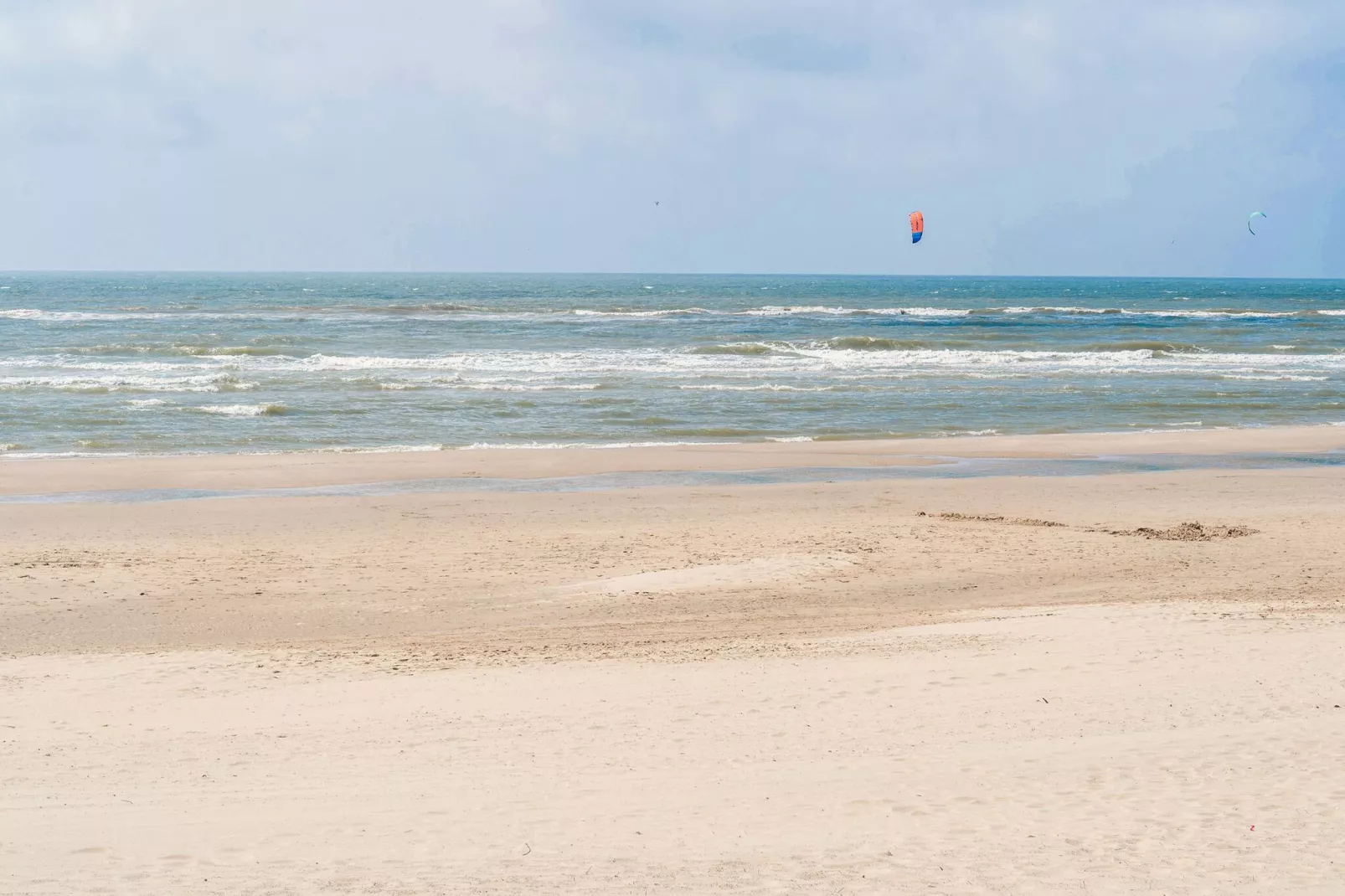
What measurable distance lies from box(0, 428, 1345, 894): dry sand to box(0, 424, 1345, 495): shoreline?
2.52 m

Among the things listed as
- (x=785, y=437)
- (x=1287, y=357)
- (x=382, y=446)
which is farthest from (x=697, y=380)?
(x=1287, y=357)

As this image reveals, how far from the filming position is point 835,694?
282 inches

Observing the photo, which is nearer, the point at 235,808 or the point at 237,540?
the point at 235,808

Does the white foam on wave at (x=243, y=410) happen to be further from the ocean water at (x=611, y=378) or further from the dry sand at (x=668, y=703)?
the dry sand at (x=668, y=703)

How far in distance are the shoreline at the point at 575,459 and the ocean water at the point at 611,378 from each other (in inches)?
44.0

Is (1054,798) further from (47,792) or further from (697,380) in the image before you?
(697,380)

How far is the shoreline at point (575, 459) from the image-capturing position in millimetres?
15820

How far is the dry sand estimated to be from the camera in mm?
5055

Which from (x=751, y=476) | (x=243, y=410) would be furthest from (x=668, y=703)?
(x=243, y=410)

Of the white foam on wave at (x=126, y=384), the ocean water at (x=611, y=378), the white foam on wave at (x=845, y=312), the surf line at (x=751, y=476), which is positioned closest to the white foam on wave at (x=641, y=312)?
the ocean water at (x=611, y=378)

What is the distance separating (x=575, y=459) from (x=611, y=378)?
486 inches

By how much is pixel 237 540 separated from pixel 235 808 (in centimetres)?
706

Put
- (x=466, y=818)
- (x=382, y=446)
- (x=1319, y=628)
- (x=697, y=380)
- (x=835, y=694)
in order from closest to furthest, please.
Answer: (x=466, y=818)
(x=835, y=694)
(x=1319, y=628)
(x=382, y=446)
(x=697, y=380)

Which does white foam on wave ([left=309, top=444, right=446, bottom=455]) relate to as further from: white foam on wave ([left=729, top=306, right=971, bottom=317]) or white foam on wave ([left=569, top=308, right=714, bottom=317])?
white foam on wave ([left=729, top=306, right=971, bottom=317])
